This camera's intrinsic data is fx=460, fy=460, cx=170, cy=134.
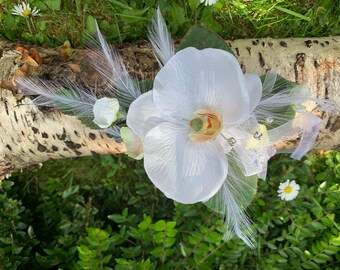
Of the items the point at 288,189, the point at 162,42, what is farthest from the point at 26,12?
the point at 288,189

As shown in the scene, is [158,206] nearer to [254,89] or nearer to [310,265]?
[310,265]

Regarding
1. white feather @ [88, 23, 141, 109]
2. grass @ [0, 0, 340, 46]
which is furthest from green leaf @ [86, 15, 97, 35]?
white feather @ [88, 23, 141, 109]

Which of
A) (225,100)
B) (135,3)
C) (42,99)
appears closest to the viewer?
(225,100)

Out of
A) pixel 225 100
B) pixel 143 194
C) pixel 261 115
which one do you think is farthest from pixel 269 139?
pixel 143 194

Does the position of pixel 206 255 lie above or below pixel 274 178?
below

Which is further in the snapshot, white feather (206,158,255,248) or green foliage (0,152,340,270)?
green foliage (0,152,340,270)

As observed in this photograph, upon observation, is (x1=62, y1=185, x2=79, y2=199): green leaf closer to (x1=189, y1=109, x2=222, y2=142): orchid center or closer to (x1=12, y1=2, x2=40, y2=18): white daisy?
(x1=12, y1=2, x2=40, y2=18): white daisy

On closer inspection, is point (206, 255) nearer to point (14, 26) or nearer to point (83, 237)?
point (83, 237)

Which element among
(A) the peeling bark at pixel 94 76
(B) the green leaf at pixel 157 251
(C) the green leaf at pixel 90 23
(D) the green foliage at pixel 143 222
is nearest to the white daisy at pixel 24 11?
(C) the green leaf at pixel 90 23
